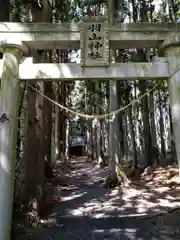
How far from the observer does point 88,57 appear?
159 inches

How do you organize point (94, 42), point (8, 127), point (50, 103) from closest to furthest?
point (8, 127), point (94, 42), point (50, 103)

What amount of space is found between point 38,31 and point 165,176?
724 centimetres

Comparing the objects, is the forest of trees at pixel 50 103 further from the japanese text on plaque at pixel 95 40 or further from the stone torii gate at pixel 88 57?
→ the japanese text on plaque at pixel 95 40

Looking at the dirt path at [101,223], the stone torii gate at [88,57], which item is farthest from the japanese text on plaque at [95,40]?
the dirt path at [101,223]

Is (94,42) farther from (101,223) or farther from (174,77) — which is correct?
(101,223)

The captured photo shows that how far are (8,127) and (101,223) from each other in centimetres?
312

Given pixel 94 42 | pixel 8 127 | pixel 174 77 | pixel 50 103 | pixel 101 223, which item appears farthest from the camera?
pixel 50 103

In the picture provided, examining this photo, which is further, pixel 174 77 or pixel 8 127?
pixel 174 77

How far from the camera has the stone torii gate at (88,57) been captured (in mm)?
3965

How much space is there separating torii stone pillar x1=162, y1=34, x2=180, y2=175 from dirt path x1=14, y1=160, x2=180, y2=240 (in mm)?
1923

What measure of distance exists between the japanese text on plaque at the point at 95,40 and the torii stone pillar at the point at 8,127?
1.16 metres

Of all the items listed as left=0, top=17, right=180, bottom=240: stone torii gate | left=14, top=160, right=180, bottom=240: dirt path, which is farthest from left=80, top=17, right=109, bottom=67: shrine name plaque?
left=14, top=160, right=180, bottom=240: dirt path

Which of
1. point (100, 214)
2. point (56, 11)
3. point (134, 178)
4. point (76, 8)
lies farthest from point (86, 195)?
point (76, 8)

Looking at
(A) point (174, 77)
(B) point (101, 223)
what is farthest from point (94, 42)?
(B) point (101, 223)
